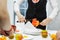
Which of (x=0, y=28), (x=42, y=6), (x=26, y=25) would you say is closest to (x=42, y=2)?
(x=42, y=6)

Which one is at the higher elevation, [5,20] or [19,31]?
[5,20]

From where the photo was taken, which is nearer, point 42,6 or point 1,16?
point 1,16

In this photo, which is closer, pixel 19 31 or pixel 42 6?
pixel 19 31

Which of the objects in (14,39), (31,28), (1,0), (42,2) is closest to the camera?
(1,0)

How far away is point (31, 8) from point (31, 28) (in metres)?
0.48

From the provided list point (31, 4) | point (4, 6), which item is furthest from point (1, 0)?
point (31, 4)

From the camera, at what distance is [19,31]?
63.0 inches

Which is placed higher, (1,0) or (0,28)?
(1,0)

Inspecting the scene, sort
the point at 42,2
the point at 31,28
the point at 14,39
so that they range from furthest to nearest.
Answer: the point at 42,2 < the point at 31,28 < the point at 14,39

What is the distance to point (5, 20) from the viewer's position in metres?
0.56

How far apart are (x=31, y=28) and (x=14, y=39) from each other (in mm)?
293

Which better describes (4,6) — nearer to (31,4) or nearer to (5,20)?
(5,20)

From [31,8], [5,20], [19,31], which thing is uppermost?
[5,20]

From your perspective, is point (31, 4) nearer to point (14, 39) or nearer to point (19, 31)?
point (19, 31)
